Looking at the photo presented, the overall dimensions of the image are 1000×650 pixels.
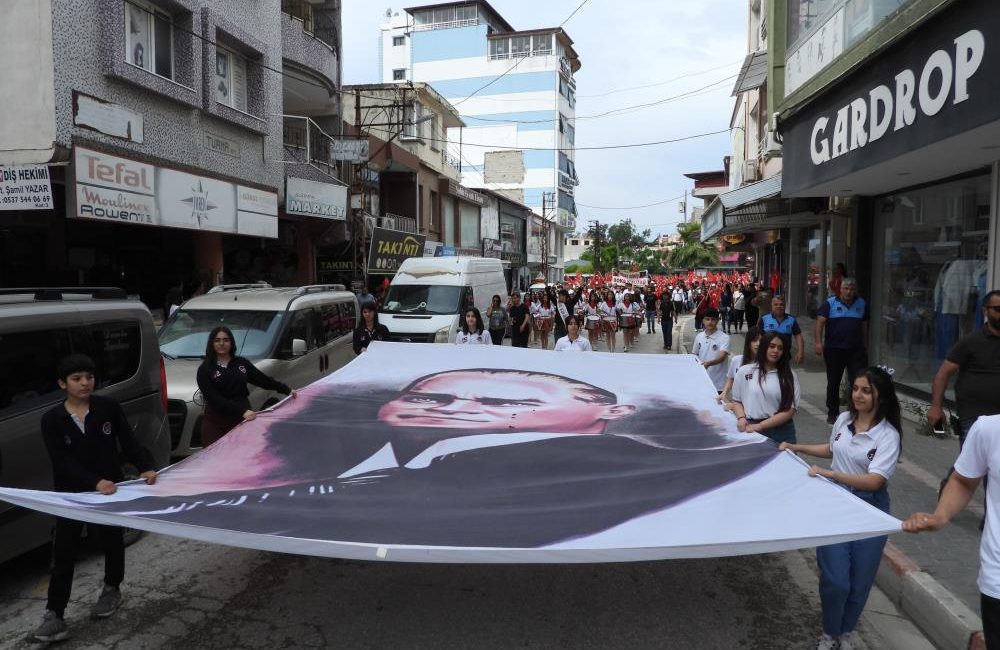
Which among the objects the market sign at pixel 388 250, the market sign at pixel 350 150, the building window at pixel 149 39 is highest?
the building window at pixel 149 39

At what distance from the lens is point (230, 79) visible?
18.8 m

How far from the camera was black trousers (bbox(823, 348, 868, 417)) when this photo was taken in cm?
998

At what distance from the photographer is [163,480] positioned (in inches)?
186

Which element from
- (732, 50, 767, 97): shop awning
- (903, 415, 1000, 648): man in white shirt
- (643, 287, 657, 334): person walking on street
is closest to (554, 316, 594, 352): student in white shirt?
(903, 415, 1000, 648): man in white shirt

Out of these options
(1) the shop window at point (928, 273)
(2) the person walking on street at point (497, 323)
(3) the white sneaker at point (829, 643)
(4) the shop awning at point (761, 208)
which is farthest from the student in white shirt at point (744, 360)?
(4) the shop awning at point (761, 208)

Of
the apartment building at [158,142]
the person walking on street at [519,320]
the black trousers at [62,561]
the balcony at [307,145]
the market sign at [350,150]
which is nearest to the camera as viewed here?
the black trousers at [62,561]

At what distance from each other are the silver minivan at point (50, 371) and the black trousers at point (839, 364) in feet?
26.9

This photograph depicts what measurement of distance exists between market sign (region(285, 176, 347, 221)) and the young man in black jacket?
1714 centimetres

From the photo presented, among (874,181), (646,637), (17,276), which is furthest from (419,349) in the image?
(17,276)

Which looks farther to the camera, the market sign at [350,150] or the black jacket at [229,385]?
the market sign at [350,150]

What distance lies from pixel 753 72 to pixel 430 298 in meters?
12.9

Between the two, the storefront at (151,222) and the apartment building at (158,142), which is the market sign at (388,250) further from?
the storefront at (151,222)

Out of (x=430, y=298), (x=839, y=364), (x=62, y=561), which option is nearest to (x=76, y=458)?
(x=62, y=561)

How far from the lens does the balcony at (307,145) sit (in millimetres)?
22000
